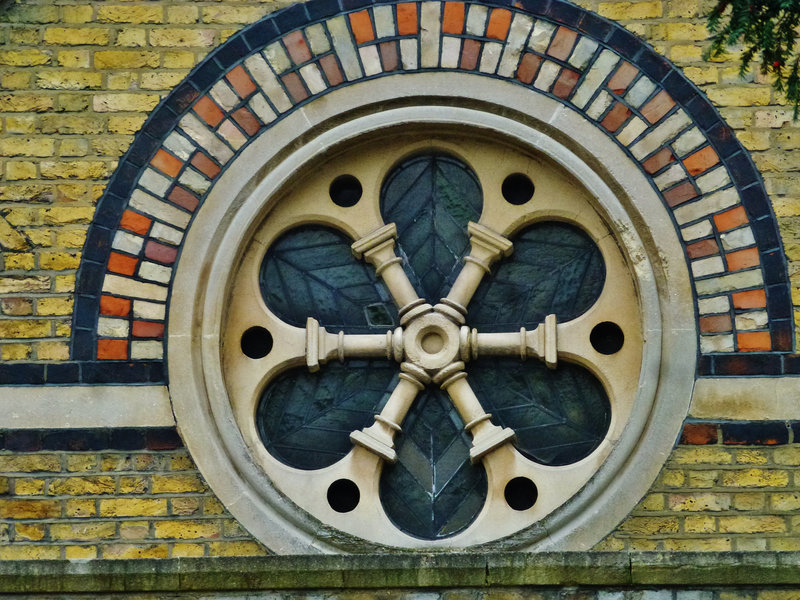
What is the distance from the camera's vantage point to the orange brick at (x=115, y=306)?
388 inches

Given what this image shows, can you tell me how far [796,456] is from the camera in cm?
955

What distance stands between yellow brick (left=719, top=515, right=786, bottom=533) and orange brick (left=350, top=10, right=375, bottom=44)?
9.69 ft

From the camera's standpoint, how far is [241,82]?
10.1 metres

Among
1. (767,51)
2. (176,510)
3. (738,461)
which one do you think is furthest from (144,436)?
(767,51)

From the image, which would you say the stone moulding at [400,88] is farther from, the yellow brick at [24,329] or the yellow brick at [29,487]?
the yellow brick at [29,487]

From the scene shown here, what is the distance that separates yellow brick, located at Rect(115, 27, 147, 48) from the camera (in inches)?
402

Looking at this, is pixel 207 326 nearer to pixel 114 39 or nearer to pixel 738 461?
pixel 114 39

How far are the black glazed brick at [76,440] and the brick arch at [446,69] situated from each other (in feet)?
1.08

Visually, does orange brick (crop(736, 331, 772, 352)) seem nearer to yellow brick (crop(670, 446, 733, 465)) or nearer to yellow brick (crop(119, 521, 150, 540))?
yellow brick (crop(670, 446, 733, 465))

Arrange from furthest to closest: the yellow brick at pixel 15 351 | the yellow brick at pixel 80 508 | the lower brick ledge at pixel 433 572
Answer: the yellow brick at pixel 15 351 < the yellow brick at pixel 80 508 < the lower brick ledge at pixel 433 572

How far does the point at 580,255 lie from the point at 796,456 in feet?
4.94

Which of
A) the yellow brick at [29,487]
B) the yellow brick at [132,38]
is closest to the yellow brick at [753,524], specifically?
the yellow brick at [29,487]

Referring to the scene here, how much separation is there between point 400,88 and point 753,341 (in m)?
2.16

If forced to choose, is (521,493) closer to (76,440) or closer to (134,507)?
(134,507)
